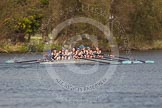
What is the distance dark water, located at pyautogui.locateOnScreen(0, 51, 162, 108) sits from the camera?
2714 centimetres

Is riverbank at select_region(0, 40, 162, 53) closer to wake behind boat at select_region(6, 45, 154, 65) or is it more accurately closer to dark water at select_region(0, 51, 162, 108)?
wake behind boat at select_region(6, 45, 154, 65)

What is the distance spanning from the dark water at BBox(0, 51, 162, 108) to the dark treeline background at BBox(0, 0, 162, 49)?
23349 millimetres

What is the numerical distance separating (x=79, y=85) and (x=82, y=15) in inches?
1493

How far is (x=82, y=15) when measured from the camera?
234 ft

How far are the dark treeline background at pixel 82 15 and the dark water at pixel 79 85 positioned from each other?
23.3 metres

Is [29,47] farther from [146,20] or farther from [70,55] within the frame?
[70,55]

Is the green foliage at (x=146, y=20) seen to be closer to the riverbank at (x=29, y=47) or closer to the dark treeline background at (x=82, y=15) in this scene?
the dark treeline background at (x=82, y=15)

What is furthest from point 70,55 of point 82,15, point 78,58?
point 82,15

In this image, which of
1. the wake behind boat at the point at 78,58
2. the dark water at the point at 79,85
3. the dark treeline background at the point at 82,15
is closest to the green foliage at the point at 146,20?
the dark treeline background at the point at 82,15

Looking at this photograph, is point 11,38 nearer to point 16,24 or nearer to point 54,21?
point 16,24

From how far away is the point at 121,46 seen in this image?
243 ft

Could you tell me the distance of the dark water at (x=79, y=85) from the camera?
89.0ft

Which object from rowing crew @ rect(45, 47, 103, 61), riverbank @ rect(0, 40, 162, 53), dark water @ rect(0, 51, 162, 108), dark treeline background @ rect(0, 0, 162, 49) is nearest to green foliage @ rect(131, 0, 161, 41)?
dark treeline background @ rect(0, 0, 162, 49)

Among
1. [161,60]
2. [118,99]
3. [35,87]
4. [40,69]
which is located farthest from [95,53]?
[118,99]
